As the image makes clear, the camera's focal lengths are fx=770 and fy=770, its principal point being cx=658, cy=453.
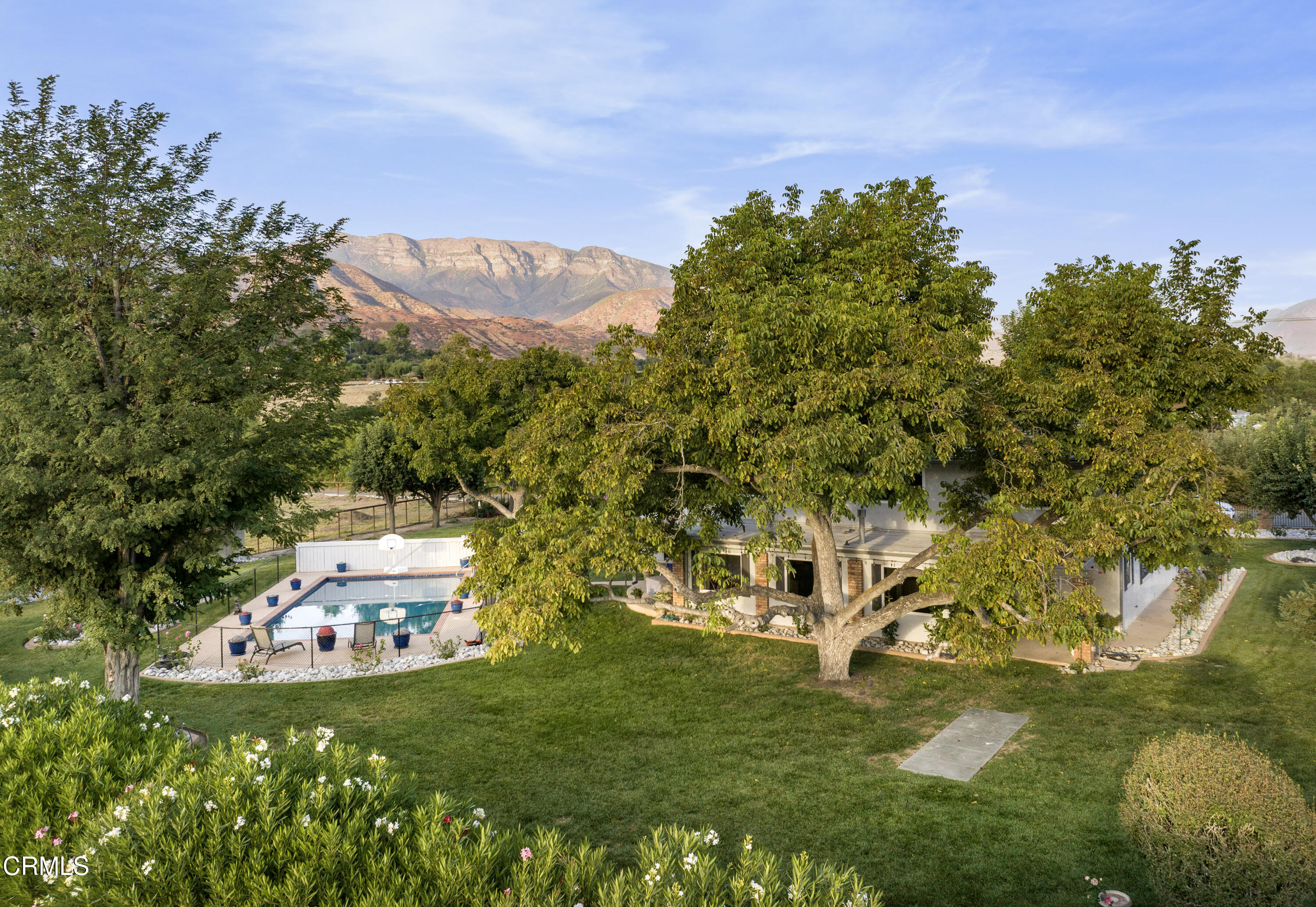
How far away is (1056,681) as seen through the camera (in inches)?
592

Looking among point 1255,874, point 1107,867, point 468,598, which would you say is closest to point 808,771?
point 1107,867

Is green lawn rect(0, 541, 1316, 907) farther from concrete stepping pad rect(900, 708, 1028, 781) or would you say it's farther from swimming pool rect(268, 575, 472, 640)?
swimming pool rect(268, 575, 472, 640)

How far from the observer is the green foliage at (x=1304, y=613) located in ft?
40.3

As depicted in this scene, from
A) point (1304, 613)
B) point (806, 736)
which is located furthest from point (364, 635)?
point (1304, 613)

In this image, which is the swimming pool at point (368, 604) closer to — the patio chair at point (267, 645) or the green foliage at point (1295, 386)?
the patio chair at point (267, 645)

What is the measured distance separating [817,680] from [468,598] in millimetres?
13484

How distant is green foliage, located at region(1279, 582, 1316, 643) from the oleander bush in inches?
426

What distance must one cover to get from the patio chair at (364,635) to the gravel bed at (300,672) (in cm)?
81

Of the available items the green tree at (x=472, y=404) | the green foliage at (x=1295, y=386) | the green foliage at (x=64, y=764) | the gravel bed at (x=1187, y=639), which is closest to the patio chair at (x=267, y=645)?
the green tree at (x=472, y=404)

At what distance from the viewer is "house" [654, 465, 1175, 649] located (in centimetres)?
1789

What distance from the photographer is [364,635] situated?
63.2 feet

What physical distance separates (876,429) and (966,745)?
530 cm

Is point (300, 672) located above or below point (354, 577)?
below

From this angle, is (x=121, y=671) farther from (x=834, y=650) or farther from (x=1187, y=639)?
(x=1187, y=639)
